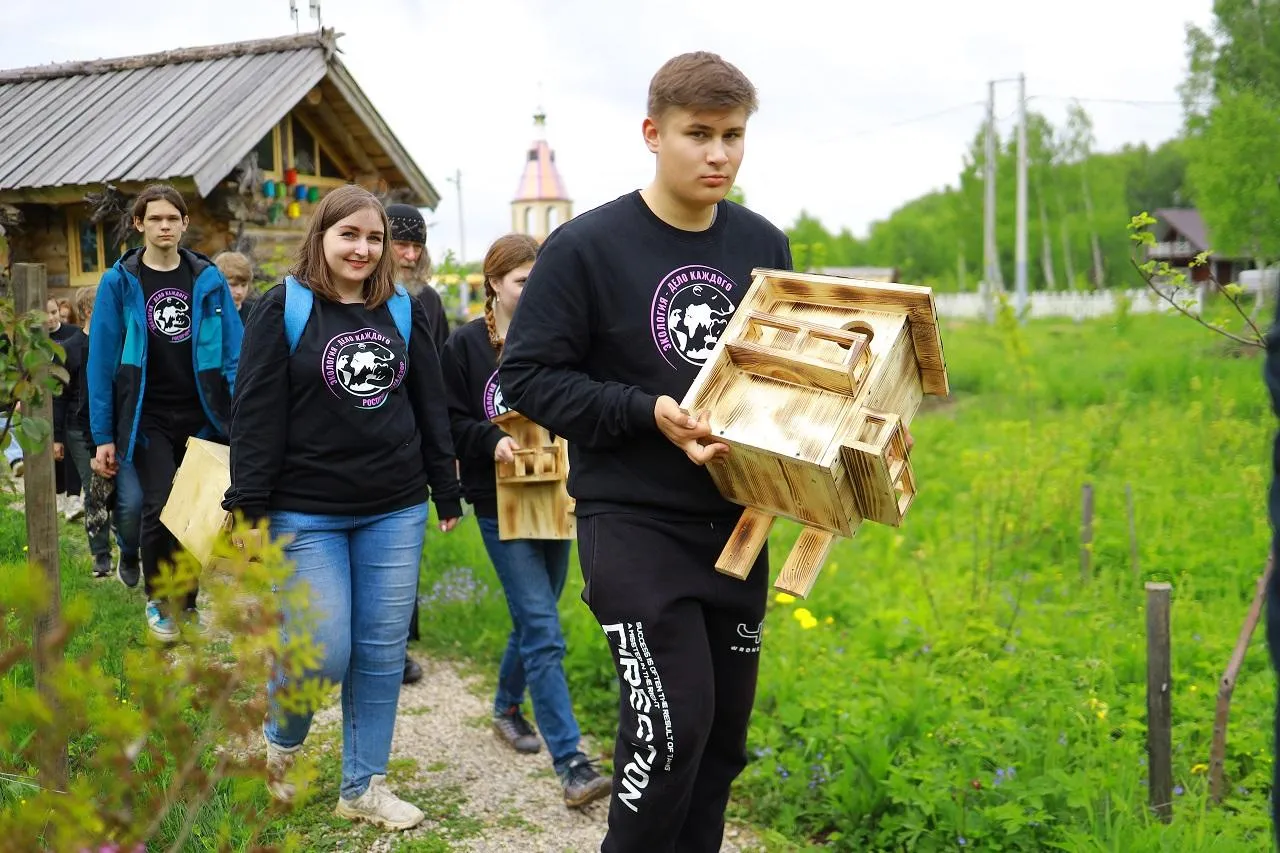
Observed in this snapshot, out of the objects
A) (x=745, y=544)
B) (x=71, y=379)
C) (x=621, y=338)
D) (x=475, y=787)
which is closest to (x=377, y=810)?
(x=475, y=787)

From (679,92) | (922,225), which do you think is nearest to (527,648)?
(679,92)

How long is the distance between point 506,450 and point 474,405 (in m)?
0.31

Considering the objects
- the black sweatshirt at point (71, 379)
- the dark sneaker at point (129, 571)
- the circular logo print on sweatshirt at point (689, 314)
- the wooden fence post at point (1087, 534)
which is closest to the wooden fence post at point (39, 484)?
the circular logo print on sweatshirt at point (689, 314)

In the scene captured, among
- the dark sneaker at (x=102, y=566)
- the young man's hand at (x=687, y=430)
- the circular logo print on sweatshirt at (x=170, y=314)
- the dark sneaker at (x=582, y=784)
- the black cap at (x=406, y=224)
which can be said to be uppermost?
the black cap at (x=406, y=224)

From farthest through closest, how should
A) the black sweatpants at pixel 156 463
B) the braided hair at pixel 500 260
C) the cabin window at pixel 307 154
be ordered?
1. the cabin window at pixel 307 154
2. the black sweatpants at pixel 156 463
3. the braided hair at pixel 500 260

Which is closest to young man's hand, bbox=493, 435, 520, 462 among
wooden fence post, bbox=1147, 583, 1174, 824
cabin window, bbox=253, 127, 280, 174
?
wooden fence post, bbox=1147, 583, 1174, 824

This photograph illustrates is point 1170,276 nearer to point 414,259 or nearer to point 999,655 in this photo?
point 999,655

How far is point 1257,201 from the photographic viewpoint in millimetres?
18141

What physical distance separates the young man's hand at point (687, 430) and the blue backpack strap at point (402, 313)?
1.45 metres

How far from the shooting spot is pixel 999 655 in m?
5.66

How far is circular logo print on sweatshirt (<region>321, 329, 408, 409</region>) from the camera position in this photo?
382cm

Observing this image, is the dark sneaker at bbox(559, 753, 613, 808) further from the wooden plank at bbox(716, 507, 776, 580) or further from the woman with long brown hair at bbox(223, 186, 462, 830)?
the wooden plank at bbox(716, 507, 776, 580)

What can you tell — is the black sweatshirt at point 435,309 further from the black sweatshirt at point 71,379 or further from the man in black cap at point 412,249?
the black sweatshirt at point 71,379

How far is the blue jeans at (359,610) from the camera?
3771 millimetres
